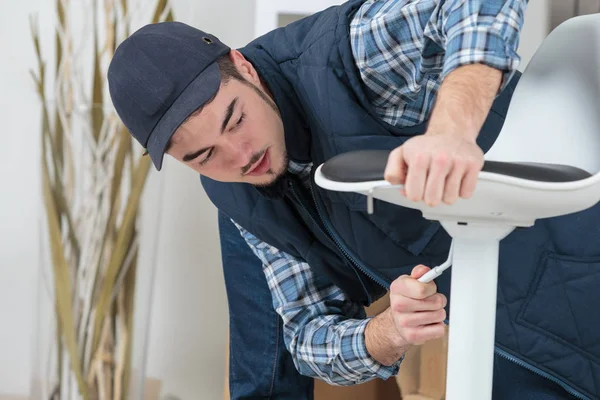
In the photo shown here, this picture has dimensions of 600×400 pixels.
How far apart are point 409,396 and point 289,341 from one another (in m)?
0.53

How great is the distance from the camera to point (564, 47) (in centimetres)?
85

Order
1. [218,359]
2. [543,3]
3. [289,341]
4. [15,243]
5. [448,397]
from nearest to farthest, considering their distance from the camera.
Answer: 1. [448,397]
2. [289,341]
3. [543,3]
4. [15,243]
5. [218,359]

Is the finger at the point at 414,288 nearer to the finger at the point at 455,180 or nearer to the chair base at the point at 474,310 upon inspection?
the chair base at the point at 474,310

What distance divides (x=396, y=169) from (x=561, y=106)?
0.27 m

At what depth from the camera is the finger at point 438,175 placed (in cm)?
63

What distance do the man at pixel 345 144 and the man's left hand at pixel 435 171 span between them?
319mm

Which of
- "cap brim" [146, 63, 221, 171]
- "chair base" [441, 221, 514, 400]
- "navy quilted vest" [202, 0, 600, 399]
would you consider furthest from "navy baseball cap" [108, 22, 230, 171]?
"chair base" [441, 221, 514, 400]

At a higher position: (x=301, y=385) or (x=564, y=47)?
(x=564, y=47)

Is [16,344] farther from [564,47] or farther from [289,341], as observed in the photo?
[564,47]

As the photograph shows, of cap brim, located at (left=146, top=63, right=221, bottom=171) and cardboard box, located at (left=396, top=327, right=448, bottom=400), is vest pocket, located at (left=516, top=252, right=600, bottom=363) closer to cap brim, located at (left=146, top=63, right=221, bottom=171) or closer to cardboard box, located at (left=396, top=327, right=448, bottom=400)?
cap brim, located at (left=146, top=63, right=221, bottom=171)

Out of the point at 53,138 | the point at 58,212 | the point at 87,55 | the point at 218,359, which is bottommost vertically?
the point at 218,359

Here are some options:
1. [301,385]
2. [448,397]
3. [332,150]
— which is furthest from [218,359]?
→ [448,397]

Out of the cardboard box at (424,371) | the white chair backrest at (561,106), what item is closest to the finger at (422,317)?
the white chair backrest at (561,106)

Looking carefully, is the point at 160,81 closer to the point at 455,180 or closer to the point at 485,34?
the point at 485,34
